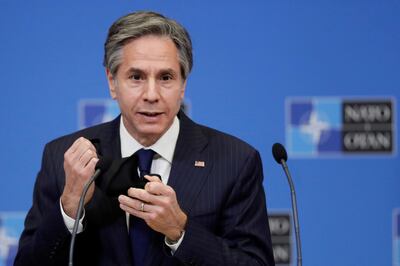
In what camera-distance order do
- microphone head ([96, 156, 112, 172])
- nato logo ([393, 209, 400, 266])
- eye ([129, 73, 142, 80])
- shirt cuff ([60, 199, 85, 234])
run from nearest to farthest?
microphone head ([96, 156, 112, 172])
shirt cuff ([60, 199, 85, 234])
eye ([129, 73, 142, 80])
nato logo ([393, 209, 400, 266])

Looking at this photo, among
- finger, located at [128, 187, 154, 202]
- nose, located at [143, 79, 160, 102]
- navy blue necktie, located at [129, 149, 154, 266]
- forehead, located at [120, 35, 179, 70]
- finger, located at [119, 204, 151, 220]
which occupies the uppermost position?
forehead, located at [120, 35, 179, 70]

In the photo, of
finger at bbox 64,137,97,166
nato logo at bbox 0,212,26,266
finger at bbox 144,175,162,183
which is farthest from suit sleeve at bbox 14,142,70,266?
nato logo at bbox 0,212,26,266

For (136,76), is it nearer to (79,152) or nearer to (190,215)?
(79,152)

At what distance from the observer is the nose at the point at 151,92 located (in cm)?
192

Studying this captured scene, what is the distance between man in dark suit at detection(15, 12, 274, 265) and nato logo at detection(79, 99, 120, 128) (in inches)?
37.0

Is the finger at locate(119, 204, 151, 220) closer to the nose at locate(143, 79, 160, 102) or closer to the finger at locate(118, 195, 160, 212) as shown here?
the finger at locate(118, 195, 160, 212)

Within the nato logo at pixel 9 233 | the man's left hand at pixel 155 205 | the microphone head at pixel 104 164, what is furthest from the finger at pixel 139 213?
the nato logo at pixel 9 233

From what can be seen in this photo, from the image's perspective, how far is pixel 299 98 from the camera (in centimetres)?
312

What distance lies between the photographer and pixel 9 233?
120 inches

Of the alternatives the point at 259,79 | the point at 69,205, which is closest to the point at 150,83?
the point at 69,205

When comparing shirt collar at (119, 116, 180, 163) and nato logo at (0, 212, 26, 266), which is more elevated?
shirt collar at (119, 116, 180, 163)

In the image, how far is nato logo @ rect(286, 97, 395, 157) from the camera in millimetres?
3109

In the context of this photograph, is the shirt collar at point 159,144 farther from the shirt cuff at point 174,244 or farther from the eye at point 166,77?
the shirt cuff at point 174,244

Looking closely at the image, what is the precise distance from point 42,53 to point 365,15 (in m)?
1.42
